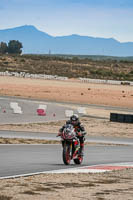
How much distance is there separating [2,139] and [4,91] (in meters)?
60.1

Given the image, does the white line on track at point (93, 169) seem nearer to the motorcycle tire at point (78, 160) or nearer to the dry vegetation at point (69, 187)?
the motorcycle tire at point (78, 160)

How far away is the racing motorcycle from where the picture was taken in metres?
21.1

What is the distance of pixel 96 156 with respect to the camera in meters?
26.7

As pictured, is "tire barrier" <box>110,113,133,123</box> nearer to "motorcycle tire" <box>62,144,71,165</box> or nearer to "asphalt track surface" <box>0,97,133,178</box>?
"asphalt track surface" <box>0,97,133,178</box>

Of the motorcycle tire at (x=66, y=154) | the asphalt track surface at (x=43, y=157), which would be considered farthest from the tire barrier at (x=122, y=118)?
the motorcycle tire at (x=66, y=154)

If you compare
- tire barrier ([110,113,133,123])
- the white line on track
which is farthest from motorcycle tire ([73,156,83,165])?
tire barrier ([110,113,133,123])

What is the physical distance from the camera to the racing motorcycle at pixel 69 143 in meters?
21.1

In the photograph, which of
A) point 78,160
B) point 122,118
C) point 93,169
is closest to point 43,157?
point 78,160

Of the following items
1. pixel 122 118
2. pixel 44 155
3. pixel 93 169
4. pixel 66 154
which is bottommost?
pixel 122 118

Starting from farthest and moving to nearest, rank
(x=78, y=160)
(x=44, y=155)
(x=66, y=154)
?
1. (x=44, y=155)
2. (x=78, y=160)
3. (x=66, y=154)

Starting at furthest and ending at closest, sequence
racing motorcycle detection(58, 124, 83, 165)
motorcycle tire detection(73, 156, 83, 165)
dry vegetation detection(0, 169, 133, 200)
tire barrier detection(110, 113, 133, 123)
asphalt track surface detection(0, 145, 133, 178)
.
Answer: tire barrier detection(110, 113, 133, 123), motorcycle tire detection(73, 156, 83, 165), racing motorcycle detection(58, 124, 83, 165), asphalt track surface detection(0, 145, 133, 178), dry vegetation detection(0, 169, 133, 200)

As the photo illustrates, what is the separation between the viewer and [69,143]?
21.3m

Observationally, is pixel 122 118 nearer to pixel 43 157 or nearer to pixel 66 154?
pixel 43 157

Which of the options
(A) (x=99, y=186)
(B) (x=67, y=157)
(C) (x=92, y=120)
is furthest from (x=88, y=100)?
(A) (x=99, y=186)
